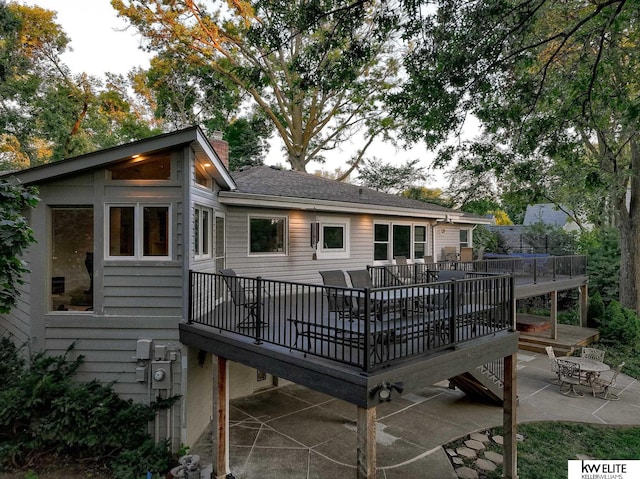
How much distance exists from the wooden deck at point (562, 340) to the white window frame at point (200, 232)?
1120 cm

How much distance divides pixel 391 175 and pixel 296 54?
16895 mm

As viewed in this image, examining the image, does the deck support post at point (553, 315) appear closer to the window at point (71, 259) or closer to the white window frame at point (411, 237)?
the white window frame at point (411, 237)

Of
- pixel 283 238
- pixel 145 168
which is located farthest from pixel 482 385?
pixel 145 168

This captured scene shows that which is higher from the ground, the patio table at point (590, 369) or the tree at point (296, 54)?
the tree at point (296, 54)

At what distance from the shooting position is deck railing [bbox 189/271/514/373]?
4.37 m

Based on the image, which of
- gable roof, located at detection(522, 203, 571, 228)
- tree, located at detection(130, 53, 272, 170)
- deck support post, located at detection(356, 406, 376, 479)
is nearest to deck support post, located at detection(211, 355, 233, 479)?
deck support post, located at detection(356, 406, 376, 479)

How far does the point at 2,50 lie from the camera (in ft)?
55.5

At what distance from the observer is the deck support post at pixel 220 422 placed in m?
5.75

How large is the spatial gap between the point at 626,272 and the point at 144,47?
24.4 meters

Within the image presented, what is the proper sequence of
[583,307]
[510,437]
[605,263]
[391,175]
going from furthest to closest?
[391,175] → [605,263] → [583,307] → [510,437]

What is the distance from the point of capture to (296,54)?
13.2 metres

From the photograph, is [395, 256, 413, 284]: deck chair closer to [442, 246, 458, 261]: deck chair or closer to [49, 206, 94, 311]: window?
[442, 246, 458, 261]: deck chair

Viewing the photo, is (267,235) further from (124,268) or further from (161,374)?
(161,374)

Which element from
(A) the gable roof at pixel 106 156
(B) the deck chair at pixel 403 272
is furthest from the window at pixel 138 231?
(B) the deck chair at pixel 403 272
